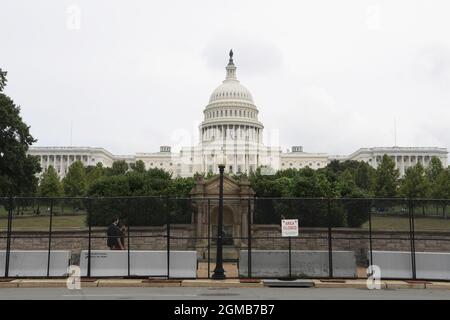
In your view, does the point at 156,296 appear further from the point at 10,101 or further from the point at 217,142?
the point at 217,142

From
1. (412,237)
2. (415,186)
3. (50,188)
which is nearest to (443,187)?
(415,186)

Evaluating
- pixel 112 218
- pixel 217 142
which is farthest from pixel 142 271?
pixel 217 142

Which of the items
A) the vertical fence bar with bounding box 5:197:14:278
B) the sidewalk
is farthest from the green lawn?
the sidewalk

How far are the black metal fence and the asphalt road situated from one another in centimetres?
233

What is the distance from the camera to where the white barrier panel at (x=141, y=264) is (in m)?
18.6

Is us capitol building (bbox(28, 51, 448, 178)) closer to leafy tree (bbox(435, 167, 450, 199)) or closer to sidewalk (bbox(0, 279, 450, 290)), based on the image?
leafy tree (bbox(435, 167, 450, 199))

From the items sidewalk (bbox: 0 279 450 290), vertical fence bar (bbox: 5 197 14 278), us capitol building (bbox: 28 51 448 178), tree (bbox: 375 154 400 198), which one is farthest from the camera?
us capitol building (bbox: 28 51 448 178)

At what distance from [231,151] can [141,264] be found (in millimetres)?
133106

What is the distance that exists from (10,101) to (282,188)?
27.8 meters

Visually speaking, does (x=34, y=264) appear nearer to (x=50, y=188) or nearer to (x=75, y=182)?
(x=50, y=188)

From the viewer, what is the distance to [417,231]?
21.2m

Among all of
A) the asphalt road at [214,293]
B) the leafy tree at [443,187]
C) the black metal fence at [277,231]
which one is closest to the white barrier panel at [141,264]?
the black metal fence at [277,231]

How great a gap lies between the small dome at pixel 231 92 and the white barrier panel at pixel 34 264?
140266 mm

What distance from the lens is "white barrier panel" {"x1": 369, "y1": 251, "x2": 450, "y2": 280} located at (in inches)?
724
